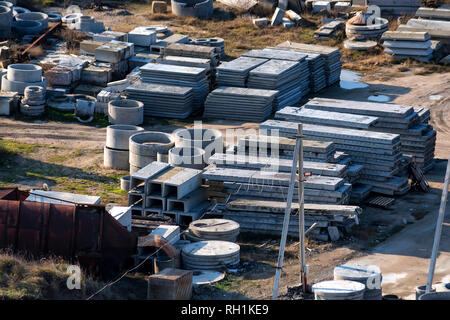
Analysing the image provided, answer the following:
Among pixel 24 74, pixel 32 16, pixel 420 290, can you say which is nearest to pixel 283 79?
pixel 24 74

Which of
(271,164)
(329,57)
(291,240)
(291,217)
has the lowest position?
(291,240)

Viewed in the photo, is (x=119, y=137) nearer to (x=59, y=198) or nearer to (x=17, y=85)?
(x=59, y=198)

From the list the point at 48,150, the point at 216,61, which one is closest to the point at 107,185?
the point at 48,150

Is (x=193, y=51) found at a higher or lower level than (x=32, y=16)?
higher

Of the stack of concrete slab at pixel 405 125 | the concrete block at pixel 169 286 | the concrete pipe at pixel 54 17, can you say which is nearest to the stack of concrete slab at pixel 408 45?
the stack of concrete slab at pixel 405 125

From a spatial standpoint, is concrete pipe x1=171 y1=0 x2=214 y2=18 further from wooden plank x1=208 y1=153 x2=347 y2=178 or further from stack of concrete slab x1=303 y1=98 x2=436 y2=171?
wooden plank x1=208 y1=153 x2=347 y2=178
